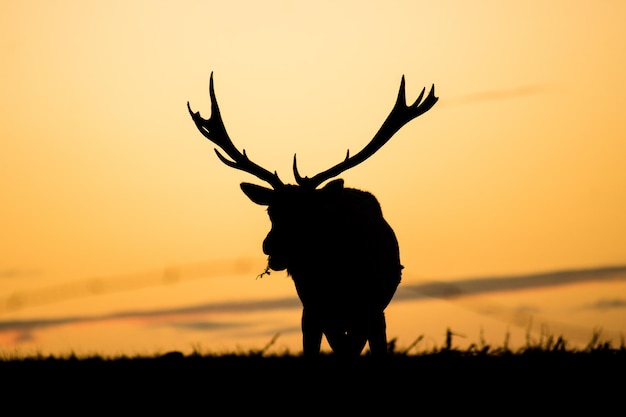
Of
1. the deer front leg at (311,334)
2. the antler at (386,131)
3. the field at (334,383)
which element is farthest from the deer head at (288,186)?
the field at (334,383)

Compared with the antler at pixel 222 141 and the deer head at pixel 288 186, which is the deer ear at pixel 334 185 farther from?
the antler at pixel 222 141

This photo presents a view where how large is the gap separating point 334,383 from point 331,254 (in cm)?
216

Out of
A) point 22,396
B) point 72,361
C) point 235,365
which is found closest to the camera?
point 22,396

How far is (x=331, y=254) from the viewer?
35.7 feet

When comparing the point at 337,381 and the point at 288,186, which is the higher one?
the point at 288,186

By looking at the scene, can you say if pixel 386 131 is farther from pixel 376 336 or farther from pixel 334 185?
pixel 376 336

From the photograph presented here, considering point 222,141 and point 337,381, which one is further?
point 222,141

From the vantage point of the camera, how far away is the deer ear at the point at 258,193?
34.8ft

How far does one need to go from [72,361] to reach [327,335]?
2386 mm

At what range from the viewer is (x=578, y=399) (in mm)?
8406

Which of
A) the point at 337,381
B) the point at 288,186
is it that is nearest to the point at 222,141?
the point at 288,186

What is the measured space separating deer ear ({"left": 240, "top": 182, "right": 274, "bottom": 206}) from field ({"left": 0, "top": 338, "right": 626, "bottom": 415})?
1428mm

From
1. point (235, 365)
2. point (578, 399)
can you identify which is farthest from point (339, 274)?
point (578, 399)

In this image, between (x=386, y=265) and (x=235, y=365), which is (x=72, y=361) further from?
(x=386, y=265)
